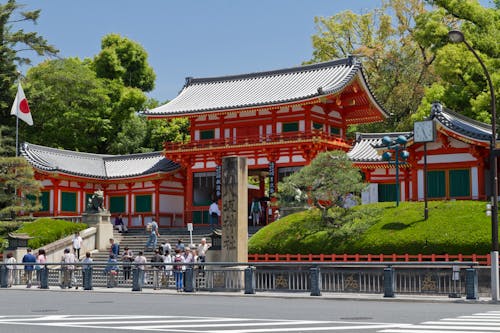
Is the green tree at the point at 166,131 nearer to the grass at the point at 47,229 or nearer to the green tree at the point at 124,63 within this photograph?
the green tree at the point at 124,63

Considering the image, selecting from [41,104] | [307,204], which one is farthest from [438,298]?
[41,104]

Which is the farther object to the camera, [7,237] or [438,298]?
[7,237]

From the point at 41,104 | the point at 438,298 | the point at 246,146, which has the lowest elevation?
the point at 438,298

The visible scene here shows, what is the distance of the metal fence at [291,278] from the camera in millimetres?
23453

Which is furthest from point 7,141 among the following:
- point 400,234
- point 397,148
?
point 400,234

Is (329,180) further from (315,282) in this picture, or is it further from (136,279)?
(136,279)

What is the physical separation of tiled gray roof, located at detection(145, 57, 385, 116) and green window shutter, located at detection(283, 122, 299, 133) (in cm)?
181

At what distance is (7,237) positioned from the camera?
4172 centimetres

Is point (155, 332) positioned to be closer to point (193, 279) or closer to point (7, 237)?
point (193, 279)

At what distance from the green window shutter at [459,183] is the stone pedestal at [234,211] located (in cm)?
1388

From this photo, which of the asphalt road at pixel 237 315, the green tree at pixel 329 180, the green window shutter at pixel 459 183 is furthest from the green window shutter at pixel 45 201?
the asphalt road at pixel 237 315

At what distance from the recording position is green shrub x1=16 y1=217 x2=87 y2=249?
40.5 metres

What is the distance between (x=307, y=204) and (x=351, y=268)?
10721mm

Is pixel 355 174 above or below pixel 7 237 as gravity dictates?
above
